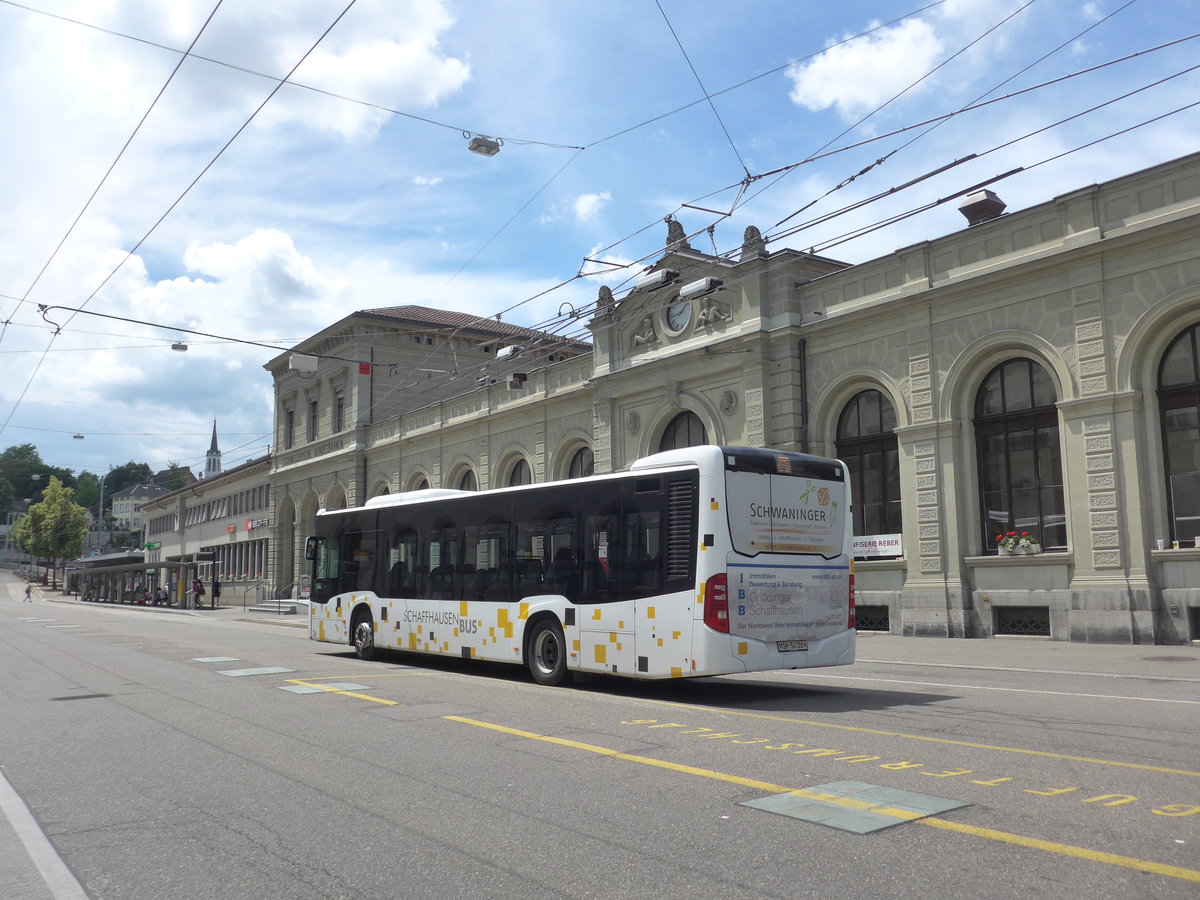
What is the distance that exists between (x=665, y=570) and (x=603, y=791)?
549cm

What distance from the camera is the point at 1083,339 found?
20.1 metres

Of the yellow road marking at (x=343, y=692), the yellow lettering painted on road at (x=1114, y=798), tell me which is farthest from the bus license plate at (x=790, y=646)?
the yellow lettering painted on road at (x=1114, y=798)

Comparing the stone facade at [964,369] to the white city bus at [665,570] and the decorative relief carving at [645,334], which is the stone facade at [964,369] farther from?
the white city bus at [665,570]

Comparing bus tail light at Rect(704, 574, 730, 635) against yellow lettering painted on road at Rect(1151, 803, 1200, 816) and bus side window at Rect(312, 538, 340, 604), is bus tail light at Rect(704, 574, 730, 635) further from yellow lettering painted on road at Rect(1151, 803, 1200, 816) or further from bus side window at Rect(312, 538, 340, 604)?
bus side window at Rect(312, 538, 340, 604)

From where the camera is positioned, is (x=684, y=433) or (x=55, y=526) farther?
(x=55, y=526)

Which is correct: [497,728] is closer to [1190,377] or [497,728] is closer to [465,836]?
[465,836]

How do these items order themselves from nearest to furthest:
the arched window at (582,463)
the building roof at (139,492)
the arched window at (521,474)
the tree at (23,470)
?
the arched window at (582,463)
the arched window at (521,474)
the tree at (23,470)
the building roof at (139,492)

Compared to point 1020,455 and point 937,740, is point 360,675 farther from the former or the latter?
point 1020,455

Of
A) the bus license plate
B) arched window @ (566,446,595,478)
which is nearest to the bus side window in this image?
the bus license plate

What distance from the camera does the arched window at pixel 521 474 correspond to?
37963mm

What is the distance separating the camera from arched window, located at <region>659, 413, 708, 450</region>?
96.2ft

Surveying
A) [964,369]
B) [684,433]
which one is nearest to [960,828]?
[964,369]

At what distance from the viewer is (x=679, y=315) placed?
29672mm

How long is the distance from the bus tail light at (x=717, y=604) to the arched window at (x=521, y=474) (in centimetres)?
2620
